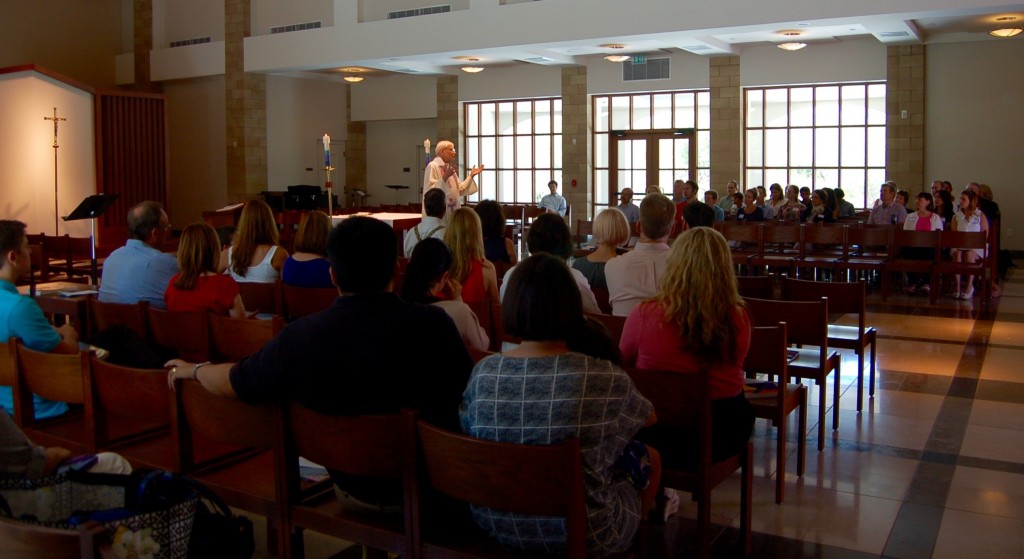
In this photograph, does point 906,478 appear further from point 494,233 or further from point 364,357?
point 494,233

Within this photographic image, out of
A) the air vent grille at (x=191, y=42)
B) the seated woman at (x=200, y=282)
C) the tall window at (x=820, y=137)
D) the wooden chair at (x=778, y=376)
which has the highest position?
the air vent grille at (x=191, y=42)

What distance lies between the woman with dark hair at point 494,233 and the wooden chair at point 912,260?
5.17 meters

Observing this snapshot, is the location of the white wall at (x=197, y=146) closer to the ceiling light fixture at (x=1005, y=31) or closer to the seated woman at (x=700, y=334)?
the ceiling light fixture at (x=1005, y=31)

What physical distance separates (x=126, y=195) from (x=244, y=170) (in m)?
2.66

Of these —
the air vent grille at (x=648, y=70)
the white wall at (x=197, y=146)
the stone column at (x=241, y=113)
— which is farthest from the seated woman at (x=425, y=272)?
the white wall at (x=197, y=146)

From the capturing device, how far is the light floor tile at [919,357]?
6.58 meters

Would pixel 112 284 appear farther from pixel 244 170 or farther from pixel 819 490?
pixel 244 170

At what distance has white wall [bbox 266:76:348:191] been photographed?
18.9 metres

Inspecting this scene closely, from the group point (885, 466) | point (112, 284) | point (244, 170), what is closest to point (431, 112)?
point (244, 170)

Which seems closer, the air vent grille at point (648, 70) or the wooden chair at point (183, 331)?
the wooden chair at point (183, 331)

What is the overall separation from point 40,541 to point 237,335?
2065 millimetres

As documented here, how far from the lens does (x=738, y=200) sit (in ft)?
43.4

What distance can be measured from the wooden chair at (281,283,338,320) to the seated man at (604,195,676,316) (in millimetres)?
1539

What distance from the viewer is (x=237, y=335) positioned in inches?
154
